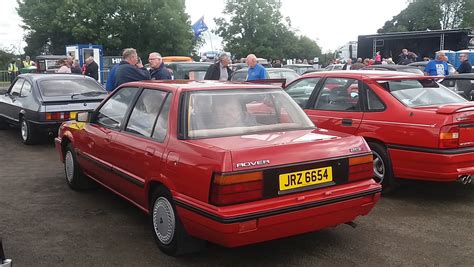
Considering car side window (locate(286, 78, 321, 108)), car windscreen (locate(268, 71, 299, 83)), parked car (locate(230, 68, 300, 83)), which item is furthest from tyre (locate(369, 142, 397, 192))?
car windscreen (locate(268, 71, 299, 83))

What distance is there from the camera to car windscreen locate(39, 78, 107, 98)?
9.02 m

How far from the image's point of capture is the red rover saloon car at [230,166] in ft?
10.8

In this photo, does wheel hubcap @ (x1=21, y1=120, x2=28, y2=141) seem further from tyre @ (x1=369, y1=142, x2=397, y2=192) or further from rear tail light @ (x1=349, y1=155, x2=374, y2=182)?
rear tail light @ (x1=349, y1=155, x2=374, y2=182)

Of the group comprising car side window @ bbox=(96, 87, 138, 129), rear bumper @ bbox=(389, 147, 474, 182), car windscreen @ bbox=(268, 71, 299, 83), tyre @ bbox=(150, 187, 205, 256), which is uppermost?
car windscreen @ bbox=(268, 71, 299, 83)

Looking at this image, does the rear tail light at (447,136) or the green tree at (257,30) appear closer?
the rear tail light at (447,136)

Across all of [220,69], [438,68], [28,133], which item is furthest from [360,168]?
[438,68]

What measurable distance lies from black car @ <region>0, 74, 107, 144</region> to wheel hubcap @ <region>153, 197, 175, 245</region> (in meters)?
5.16

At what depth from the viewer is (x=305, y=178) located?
11.5ft

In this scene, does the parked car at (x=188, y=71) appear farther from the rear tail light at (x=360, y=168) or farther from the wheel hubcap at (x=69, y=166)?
the rear tail light at (x=360, y=168)

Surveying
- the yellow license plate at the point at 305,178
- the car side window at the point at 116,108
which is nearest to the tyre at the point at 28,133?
the car side window at the point at 116,108

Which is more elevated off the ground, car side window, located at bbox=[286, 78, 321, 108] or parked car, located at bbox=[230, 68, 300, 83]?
parked car, located at bbox=[230, 68, 300, 83]

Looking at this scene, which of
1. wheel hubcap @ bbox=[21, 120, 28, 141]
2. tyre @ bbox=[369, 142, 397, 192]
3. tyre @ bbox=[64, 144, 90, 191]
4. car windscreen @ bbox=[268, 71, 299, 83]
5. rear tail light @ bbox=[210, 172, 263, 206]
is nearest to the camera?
rear tail light @ bbox=[210, 172, 263, 206]

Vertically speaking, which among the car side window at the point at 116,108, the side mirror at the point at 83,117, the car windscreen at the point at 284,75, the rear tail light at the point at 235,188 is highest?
the car windscreen at the point at 284,75

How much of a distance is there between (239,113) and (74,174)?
270 cm
